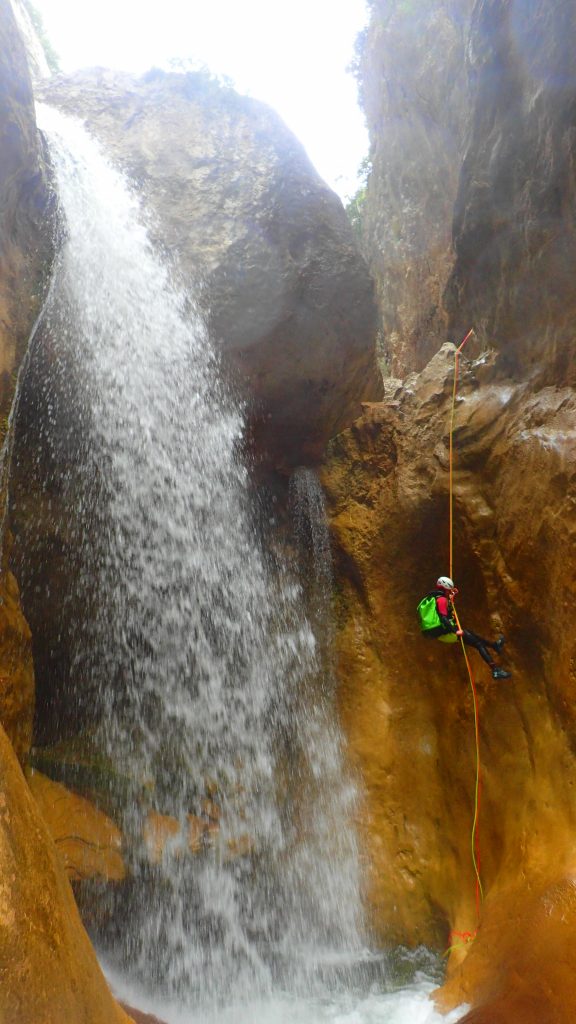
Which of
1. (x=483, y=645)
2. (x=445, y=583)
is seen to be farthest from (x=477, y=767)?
(x=445, y=583)

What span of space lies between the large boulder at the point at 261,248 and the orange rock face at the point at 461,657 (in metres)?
1.11

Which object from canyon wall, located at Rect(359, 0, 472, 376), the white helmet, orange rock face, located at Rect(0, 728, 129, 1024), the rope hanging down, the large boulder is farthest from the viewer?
canyon wall, located at Rect(359, 0, 472, 376)

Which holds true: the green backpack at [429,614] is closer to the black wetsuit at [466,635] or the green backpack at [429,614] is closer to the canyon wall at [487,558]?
the black wetsuit at [466,635]

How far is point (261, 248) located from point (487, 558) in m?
4.72

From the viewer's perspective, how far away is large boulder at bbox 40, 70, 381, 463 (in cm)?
769

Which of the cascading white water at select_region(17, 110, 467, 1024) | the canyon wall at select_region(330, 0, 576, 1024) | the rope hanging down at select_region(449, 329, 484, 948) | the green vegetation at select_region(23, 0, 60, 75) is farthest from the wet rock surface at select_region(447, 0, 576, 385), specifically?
the green vegetation at select_region(23, 0, 60, 75)

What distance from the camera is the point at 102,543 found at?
662 cm

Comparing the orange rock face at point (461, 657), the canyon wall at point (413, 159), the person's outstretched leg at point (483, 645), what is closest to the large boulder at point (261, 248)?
the orange rock face at point (461, 657)

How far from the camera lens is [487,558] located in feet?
18.9

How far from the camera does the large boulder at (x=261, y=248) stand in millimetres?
7691

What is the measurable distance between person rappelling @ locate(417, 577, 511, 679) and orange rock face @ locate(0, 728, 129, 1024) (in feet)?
11.1

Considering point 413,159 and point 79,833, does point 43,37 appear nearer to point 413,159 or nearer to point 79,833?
point 413,159

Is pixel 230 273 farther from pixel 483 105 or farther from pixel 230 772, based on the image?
pixel 230 772

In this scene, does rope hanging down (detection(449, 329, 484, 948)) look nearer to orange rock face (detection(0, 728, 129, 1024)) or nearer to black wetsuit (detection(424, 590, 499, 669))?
black wetsuit (detection(424, 590, 499, 669))
